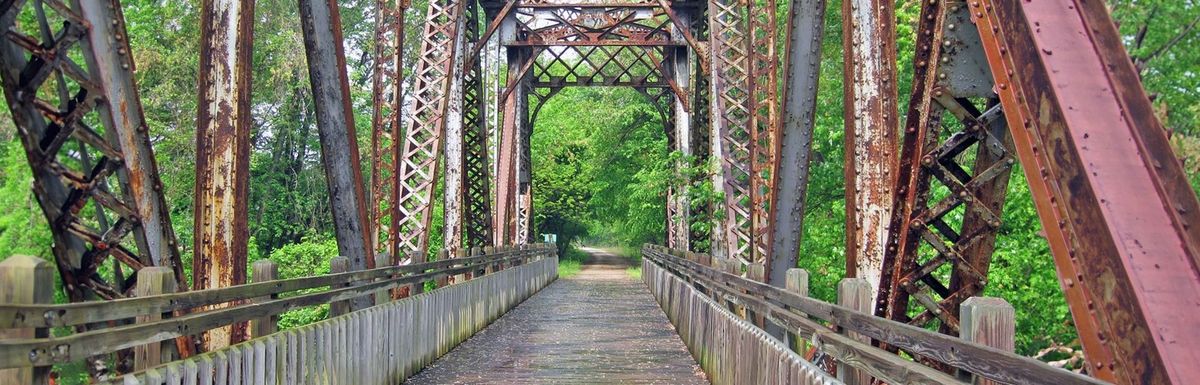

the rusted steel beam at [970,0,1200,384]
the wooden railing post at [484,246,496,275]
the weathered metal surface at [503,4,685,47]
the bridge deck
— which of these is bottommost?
the bridge deck

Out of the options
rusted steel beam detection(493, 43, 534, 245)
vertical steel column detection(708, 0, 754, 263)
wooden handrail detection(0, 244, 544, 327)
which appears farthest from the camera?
rusted steel beam detection(493, 43, 534, 245)

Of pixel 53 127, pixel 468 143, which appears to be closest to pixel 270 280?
pixel 53 127

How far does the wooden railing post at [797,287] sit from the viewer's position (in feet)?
21.6

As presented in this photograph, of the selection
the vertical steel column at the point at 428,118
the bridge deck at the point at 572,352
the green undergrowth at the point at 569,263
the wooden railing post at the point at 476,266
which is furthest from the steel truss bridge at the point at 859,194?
the green undergrowth at the point at 569,263

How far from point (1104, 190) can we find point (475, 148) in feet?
68.6

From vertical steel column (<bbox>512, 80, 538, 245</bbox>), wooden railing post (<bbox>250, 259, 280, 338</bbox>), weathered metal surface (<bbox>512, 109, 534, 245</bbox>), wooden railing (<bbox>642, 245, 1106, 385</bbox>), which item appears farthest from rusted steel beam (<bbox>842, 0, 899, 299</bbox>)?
weathered metal surface (<bbox>512, 109, 534, 245</bbox>)

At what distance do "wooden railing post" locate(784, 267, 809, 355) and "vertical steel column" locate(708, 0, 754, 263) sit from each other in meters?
9.91

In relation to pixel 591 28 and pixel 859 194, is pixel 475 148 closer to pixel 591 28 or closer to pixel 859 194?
pixel 591 28

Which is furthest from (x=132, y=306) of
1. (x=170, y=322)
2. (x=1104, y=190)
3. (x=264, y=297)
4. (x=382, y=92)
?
(x=382, y=92)

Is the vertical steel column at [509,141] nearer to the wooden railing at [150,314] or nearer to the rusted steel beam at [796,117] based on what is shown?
the wooden railing at [150,314]

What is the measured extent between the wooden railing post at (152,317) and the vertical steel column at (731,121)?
40.9 ft

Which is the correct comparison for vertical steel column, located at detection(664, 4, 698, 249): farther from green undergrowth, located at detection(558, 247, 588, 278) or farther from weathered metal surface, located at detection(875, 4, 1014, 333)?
weathered metal surface, located at detection(875, 4, 1014, 333)

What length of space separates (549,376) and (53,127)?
235 inches

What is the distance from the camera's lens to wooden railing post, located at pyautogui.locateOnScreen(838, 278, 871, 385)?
16.6 ft
